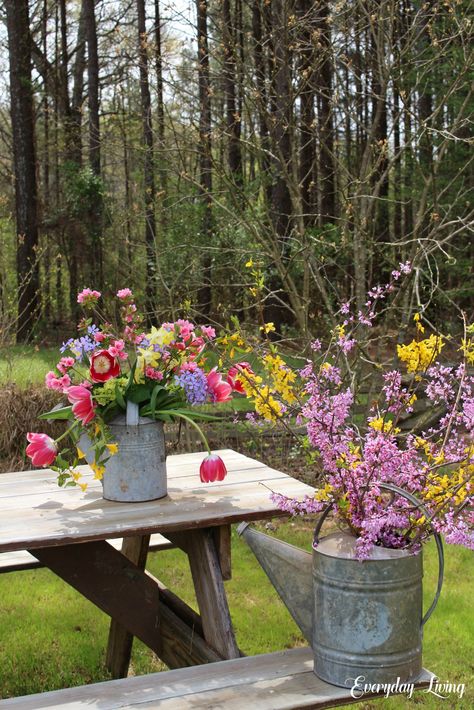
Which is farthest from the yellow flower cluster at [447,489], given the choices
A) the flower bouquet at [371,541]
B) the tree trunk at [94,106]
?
the tree trunk at [94,106]

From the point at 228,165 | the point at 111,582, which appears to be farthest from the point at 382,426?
the point at 228,165

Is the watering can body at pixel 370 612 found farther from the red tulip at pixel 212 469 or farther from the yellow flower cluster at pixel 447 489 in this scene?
the red tulip at pixel 212 469

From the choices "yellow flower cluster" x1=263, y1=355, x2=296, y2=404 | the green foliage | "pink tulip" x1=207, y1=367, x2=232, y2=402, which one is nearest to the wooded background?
the green foliage

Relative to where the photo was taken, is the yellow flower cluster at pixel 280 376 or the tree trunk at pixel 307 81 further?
the tree trunk at pixel 307 81

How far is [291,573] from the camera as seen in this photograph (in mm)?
1881

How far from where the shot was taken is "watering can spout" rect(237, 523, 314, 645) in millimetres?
1854

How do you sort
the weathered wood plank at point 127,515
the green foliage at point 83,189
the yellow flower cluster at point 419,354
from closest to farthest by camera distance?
the yellow flower cluster at point 419,354 → the weathered wood plank at point 127,515 → the green foliage at point 83,189

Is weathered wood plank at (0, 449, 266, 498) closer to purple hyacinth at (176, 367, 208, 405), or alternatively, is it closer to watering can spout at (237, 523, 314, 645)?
purple hyacinth at (176, 367, 208, 405)

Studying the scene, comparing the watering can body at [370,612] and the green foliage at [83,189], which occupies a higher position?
the green foliage at [83,189]

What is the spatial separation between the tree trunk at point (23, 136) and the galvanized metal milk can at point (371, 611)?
12124mm

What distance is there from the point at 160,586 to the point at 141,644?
531mm

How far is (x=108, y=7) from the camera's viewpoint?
62.2ft

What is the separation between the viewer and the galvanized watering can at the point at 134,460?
90.7 inches

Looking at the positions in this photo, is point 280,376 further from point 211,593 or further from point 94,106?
point 94,106
